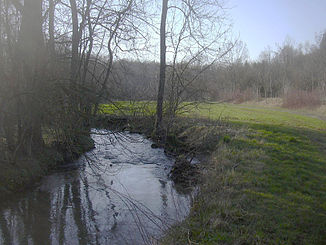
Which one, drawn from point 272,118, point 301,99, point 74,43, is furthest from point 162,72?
point 301,99

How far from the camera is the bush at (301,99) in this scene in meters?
22.4

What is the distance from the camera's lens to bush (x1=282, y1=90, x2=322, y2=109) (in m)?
22.4

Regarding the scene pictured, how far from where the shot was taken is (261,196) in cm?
599

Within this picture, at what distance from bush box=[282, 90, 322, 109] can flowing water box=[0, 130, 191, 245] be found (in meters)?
17.2

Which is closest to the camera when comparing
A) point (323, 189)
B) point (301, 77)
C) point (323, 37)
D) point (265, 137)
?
point (323, 189)

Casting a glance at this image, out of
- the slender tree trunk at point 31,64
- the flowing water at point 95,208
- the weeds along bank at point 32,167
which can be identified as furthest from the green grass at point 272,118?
the slender tree trunk at point 31,64

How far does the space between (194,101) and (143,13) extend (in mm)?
4684

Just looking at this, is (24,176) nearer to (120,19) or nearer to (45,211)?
(45,211)

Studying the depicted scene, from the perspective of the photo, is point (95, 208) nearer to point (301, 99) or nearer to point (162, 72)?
Answer: point (162, 72)

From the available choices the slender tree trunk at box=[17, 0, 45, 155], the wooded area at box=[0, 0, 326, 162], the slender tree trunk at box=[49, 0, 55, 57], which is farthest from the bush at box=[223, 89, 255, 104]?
the slender tree trunk at box=[17, 0, 45, 155]

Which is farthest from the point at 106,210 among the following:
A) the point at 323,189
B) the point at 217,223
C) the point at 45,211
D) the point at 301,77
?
the point at 301,77

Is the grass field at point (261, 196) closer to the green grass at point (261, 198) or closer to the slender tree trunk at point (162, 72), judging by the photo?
the green grass at point (261, 198)

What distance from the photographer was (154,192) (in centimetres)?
786

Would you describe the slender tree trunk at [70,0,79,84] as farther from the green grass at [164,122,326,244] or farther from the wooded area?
the green grass at [164,122,326,244]
